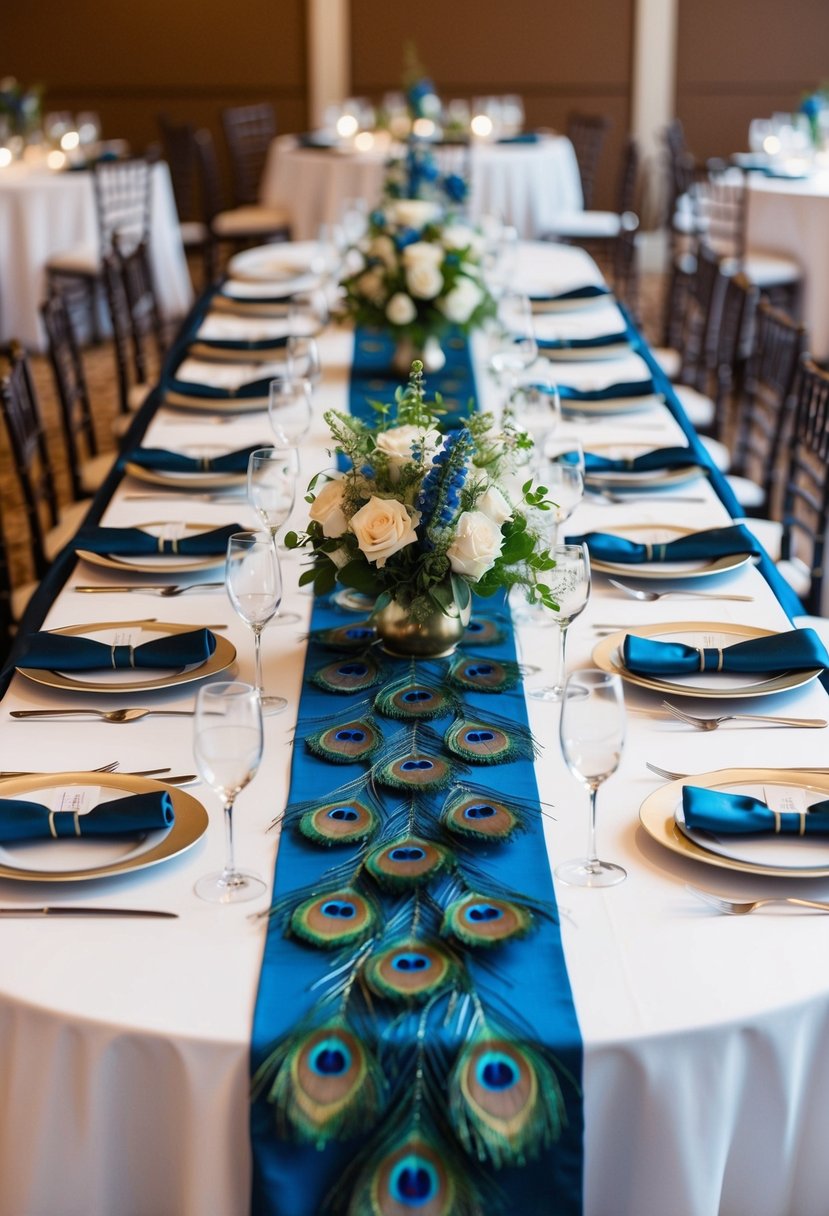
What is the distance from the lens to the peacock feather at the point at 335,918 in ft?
4.64

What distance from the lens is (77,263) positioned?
7191 mm

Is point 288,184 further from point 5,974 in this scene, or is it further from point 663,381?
point 5,974

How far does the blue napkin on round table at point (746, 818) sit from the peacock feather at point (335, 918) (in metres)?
0.37

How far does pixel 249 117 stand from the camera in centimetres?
912

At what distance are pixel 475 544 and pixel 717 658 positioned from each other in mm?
382

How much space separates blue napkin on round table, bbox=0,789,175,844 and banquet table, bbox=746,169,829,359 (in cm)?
569

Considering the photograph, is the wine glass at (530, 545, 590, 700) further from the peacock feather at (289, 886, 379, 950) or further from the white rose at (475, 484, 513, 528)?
the peacock feather at (289, 886, 379, 950)

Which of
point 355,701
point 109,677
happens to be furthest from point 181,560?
point 355,701

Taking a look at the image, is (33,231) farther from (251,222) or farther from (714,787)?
(714,787)

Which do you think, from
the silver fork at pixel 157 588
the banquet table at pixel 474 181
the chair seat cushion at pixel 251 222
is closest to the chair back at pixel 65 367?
the silver fork at pixel 157 588

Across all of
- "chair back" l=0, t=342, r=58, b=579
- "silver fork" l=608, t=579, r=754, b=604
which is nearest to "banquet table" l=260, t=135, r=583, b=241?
"chair back" l=0, t=342, r=58, b=579

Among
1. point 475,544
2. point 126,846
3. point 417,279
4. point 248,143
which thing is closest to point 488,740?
point 475,544

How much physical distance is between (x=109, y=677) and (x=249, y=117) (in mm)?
7800

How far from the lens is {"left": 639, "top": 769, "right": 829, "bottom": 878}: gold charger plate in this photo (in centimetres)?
151
